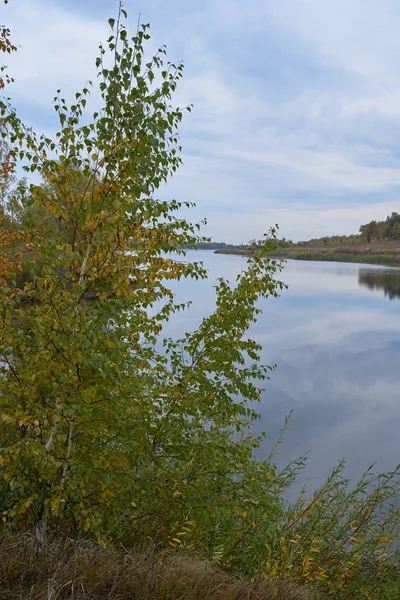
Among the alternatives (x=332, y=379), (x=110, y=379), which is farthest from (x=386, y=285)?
(x=110, y=379)

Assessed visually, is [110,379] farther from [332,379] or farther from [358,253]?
[358,253]

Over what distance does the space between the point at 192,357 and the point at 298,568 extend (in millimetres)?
2851

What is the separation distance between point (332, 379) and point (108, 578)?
2258 centimetres

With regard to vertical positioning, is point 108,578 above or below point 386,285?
above

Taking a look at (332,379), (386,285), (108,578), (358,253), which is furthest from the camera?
(358,253)

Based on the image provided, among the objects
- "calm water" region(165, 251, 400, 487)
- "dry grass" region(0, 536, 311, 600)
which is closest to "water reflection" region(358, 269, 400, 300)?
"calm water" region(165, 251, 400, 487)

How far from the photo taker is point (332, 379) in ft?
83.6

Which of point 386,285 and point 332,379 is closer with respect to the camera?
point 332,379

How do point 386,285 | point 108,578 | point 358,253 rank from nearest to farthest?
point 108,578 < point 386,285 < point 358,253

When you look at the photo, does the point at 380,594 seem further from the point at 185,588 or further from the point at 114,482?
the point at 114,482

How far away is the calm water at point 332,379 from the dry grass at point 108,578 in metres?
9.61

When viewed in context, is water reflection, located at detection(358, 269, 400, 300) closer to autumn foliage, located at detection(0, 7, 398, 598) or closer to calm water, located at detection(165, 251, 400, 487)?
calm water, located at detection(165, 251, 400, 487)

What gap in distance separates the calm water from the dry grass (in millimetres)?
9607

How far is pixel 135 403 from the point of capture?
4.91m
